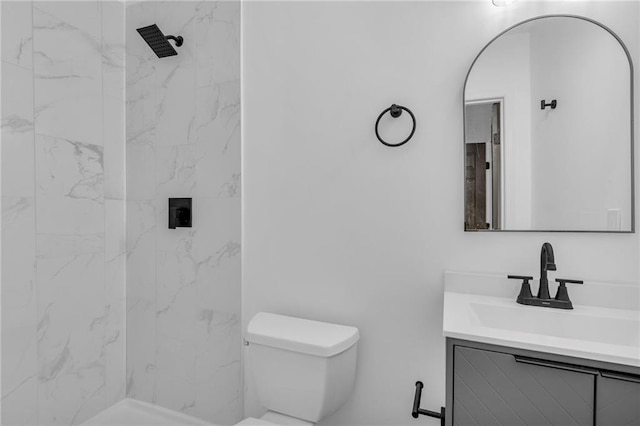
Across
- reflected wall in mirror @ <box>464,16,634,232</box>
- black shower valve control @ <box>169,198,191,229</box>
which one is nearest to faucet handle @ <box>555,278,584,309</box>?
reflected wall in mirror @ <box>464,16,634,232</box>

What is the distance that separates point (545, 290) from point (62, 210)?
6.81 ft

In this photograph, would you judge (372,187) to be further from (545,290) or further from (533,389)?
(533,389)

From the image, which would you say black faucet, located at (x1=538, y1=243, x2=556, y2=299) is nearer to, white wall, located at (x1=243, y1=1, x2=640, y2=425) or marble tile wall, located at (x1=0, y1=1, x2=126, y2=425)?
white wall, located at (x1=243, y1=1, x2=640, y2=425)

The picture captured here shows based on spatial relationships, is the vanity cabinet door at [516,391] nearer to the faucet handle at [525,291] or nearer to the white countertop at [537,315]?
the white countertop at [537,315]

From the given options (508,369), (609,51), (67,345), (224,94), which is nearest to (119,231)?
(67,345)

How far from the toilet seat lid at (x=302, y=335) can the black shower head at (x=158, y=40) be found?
55.2 inches

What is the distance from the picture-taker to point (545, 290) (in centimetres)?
120

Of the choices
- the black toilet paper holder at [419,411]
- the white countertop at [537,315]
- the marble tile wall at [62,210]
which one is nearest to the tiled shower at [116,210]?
the marble tile wall at [62,210]

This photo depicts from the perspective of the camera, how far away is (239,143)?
5.72ft

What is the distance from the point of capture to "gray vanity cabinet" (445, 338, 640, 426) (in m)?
0.82

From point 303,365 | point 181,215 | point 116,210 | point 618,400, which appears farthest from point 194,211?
point 618,400

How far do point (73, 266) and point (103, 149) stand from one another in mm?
624

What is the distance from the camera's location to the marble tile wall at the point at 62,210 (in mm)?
1555

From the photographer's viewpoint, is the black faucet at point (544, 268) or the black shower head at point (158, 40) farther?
the black shower head at point (158, 40)
